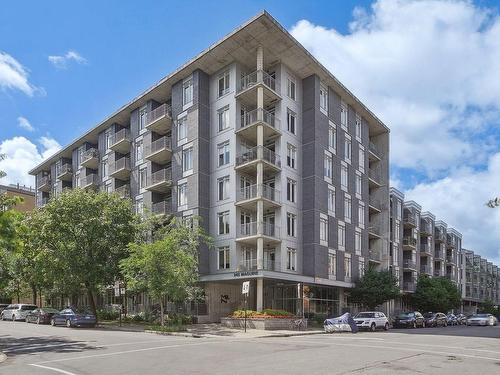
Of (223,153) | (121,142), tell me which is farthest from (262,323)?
(121,142)

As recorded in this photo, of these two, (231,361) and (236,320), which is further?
(236,320)

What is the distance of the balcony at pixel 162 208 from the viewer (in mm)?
42438

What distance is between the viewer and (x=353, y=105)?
161 feet

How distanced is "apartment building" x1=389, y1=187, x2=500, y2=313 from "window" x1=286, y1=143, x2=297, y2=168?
75.2 feet

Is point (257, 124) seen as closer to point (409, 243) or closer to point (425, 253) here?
point (409, 243)

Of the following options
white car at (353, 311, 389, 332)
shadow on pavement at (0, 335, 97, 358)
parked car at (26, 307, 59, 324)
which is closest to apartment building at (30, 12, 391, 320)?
white car at (353, 311, 389, 332)

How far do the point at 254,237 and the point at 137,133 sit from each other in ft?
60.5

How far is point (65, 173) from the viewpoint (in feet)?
193

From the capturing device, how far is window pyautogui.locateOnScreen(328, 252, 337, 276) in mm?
41622

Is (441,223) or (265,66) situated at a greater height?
(265,66)

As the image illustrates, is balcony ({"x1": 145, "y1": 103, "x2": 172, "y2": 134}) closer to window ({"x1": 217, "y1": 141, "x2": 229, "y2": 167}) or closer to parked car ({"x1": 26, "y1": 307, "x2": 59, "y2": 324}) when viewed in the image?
window ({"x1": 217, "y1": 141, "x2": 229, "y2": 167})

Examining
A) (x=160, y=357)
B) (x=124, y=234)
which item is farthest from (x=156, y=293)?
(x=160, y=357)

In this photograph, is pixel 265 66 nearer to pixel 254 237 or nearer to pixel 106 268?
pixel 254 237

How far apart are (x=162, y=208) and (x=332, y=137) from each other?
16.3m
